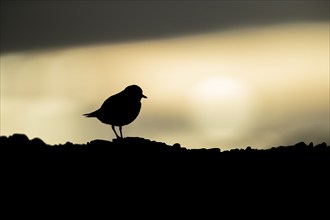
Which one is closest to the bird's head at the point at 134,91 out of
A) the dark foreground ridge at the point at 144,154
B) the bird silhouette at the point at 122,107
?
the bird silhouette at the point at 122,107

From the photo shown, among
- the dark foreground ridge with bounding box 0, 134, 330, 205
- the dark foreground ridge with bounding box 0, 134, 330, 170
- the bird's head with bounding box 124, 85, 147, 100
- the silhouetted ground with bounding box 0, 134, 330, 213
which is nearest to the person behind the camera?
the silhouetted ground with bounding box 0, 134, 330, 213

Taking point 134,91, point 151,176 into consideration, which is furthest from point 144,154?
point 134,91

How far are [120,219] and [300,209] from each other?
3.53m

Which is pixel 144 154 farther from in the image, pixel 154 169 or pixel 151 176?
pixel 151 176

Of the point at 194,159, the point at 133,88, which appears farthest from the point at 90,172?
the point at 133,88

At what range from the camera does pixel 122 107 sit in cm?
1627

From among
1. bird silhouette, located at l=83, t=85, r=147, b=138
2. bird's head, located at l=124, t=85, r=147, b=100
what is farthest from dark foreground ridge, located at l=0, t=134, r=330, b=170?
bird's head, located at l=124, t=85, r=147, b=100

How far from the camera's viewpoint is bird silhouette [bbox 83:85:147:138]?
16266 mm

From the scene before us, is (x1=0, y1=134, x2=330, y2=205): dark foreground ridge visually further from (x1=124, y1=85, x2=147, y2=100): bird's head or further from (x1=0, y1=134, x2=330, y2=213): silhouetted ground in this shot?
(x1=124, y1=85, x2=147, y2=100): bird's head

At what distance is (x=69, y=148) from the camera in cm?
1134

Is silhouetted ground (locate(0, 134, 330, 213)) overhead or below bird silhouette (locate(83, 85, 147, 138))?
below

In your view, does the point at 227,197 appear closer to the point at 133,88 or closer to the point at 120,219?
the point at 120,219

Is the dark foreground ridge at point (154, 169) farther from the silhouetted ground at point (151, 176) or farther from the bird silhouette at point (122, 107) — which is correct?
the bird silhouette at point (122, 107)

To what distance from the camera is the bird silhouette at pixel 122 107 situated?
53.4ft
